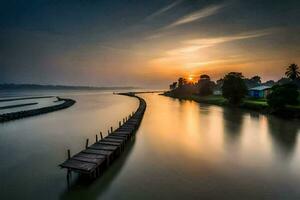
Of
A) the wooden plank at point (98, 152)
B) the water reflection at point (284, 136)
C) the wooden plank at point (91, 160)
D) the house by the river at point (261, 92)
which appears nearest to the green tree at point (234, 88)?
the house by the river at point (261, 92)

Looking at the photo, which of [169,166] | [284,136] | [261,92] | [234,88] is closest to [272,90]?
[234,88]

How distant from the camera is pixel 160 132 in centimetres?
3294

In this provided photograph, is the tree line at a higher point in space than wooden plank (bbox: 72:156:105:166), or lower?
higher

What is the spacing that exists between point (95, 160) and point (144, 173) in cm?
436

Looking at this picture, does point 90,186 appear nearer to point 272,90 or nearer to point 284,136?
point 284,136

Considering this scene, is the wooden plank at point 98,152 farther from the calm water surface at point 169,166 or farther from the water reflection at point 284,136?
the water reflection at point 284,136

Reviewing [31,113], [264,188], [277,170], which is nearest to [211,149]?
[277,170]

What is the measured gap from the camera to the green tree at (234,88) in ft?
202

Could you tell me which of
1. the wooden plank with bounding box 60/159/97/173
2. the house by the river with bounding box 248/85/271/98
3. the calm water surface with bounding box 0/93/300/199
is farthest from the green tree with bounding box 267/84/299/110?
the wooden plank with bounding box 60/159/97/173

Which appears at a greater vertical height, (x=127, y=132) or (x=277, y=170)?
(x=127, y=132)

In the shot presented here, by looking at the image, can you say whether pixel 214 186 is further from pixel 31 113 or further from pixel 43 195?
pixel 31 113

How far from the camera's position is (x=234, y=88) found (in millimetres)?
61531

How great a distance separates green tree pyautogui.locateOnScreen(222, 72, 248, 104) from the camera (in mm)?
61450

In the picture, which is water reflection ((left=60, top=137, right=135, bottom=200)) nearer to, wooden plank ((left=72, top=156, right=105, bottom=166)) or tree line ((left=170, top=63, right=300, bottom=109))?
wooden plank ((left=72, top=156, right=105, bottom=166))
